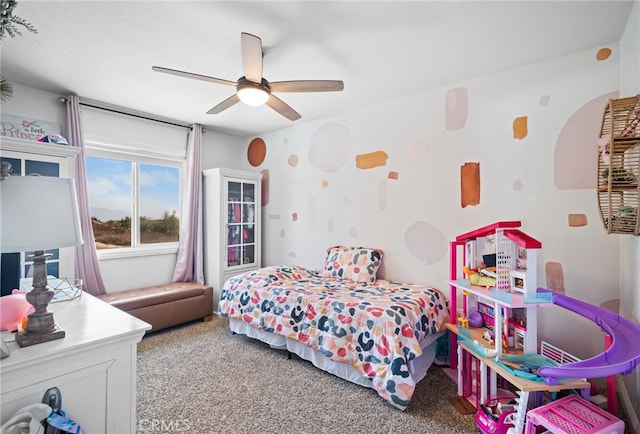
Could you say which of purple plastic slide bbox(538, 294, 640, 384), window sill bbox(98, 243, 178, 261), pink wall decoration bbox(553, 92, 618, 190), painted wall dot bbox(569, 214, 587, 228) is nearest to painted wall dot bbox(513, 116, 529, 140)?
pink wall decoration bbox(553, 92, 618, 190)

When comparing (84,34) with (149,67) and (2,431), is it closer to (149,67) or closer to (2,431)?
(149,67)

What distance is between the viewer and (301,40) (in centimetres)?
207

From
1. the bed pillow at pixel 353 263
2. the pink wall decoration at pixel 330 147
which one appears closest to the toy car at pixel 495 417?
the bed pillow at pixel 353 263

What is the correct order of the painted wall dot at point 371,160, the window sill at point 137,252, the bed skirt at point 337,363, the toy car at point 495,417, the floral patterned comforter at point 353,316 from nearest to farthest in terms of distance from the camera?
the toy car at point 495,417
the floral patterned comforter at point 353,316
the bed skirt at point 337,363
the painted wall dot at point 371,160
the window sill at point 137,252

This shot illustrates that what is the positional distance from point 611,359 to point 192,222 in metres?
4.06

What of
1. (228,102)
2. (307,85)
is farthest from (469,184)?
(228,102)

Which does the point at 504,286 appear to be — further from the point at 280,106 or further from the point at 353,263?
the point at 280,106

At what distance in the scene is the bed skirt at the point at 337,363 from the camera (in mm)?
2246

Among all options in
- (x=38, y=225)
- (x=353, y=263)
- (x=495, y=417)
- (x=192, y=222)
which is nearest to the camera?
(x=38, y=225)

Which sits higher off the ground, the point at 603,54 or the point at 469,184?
the point at 603,54

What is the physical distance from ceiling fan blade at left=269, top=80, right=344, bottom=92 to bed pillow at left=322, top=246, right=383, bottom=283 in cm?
179

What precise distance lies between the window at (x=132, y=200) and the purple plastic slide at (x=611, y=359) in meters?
4.12

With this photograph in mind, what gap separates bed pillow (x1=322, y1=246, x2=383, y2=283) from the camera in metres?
3.13

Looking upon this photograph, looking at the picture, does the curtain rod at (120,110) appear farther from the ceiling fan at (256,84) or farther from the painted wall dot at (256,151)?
the ceiling fan at (256,84)
